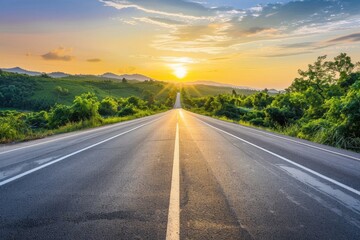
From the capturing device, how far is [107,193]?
177 inches

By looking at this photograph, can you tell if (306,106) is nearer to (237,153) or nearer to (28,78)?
(237,153)

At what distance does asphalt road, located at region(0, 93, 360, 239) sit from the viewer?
3160 millimetres

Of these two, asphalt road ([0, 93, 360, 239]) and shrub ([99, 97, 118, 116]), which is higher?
asphalt road ([0, 93, 360, 239])

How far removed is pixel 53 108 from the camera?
1110 inches

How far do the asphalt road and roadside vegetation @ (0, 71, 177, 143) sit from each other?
30.2 feet

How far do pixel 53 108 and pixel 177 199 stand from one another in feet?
90.5

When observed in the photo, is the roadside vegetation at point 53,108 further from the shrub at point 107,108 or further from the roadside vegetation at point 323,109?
the roadside vegetation at point 323,109

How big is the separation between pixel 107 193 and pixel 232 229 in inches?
90.2

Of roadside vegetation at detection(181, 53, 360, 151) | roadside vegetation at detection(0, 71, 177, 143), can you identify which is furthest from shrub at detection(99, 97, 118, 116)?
roadside vegetation at detection(181, 53, 360, 151)

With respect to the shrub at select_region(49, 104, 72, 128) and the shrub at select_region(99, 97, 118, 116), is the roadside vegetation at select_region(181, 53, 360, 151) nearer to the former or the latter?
the shrub at select_region(49, 104, 72, 128)

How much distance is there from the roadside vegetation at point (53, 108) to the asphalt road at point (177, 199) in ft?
30.2

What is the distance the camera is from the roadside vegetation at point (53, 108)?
612 inches

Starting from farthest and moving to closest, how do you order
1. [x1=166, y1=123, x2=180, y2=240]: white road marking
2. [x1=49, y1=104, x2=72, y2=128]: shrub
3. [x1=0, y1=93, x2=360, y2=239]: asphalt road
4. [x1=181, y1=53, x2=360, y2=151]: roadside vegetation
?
[x1=49, y1=104, x2=72, y2=128]: shrub → [x1=181, y1=53, x2=360, y2=151]: roadside vegetation → [x1=0, y1=93, x2=360, y2=239]: asphalt road → [x1=166, y1=123, x2=180, y2=240]: white road marking

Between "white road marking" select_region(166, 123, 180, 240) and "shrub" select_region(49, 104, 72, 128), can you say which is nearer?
"white road marking" select_region(166, 123, 180, 240)
